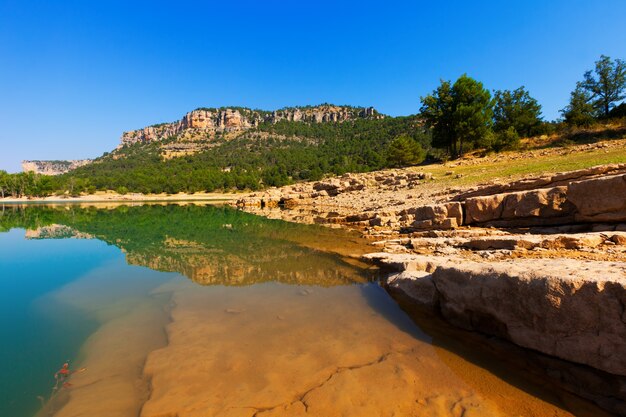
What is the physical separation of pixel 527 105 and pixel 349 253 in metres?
49.6

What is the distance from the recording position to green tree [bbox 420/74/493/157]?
38438 millimetres

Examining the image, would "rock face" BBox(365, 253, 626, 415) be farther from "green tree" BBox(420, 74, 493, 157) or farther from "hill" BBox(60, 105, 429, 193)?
"hill" BBox(60, 105, 429, 193)

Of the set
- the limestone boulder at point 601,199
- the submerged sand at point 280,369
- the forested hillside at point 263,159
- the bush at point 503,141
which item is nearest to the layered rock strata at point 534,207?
the limestone boulder at point 601,199

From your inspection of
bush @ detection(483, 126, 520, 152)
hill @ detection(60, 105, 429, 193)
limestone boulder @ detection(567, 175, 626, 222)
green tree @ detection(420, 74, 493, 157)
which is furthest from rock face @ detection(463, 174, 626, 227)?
hill @ detection(60, 105, 429, 193)

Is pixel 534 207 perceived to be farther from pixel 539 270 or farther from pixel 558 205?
pixel 539 270

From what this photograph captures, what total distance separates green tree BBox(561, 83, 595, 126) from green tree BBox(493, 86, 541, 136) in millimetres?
4870

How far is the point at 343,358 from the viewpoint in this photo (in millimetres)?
4984

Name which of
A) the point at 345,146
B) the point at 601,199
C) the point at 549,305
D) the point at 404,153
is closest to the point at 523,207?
the point at 601,199

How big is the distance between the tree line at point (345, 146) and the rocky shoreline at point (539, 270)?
29.3 metres

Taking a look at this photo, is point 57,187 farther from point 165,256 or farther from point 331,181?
point 165,256

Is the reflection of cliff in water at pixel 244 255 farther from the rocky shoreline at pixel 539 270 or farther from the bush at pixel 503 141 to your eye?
the bush at pixel 503 141

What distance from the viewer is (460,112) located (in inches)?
1516

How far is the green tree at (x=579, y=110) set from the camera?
33125mm

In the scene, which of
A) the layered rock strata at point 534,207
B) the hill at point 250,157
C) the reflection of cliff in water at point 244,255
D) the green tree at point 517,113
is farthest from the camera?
the hill at point 250,157
